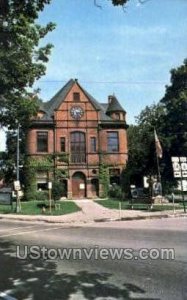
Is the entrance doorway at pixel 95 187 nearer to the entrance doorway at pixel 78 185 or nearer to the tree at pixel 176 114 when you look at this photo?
the entrance doorway at pixel 78 185

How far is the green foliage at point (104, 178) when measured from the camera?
189 ft

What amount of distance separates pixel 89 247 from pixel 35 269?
A: 12.7 feet

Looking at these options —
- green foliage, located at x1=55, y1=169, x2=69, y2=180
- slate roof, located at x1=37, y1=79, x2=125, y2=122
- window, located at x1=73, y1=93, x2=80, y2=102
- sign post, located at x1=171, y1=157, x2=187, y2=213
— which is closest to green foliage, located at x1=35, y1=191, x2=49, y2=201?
green foliage, located at x1=55, y1=169, x2=69, y2=180

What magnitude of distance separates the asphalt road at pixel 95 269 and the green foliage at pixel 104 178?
4024cm

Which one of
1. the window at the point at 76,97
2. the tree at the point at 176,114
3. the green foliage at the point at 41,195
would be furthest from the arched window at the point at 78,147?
the tree at the point at 176,114

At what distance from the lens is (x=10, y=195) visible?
41.9m

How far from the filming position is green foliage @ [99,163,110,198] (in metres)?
57.7

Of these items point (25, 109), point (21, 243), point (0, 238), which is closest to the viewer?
point (21, 243)

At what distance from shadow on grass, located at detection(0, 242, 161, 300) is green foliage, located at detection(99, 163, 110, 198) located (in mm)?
45729

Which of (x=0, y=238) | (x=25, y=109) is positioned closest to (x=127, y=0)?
(x=0, y=238)

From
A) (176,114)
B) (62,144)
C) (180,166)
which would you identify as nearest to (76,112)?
(62,144)

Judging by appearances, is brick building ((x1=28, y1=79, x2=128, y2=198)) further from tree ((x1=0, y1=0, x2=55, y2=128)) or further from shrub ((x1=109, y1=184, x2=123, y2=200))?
tree ((x1=0, y1=0, x2=55, y2=128))

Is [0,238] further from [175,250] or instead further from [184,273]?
[184,273]

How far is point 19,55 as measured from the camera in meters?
22.1
